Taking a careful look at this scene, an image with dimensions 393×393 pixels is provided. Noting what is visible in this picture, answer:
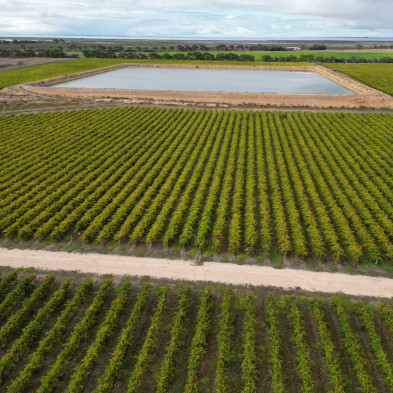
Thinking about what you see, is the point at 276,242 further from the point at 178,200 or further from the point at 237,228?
the point at 178,200

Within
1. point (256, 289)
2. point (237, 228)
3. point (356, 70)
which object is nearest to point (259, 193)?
point (237, 228)

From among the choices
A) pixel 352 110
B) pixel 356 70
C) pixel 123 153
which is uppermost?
pixel 356 70

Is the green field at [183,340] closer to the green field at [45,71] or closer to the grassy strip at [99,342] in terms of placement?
the grassy strip at [99,342]

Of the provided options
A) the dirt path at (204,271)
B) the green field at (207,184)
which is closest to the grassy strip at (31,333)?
the dirt path at (204,271)

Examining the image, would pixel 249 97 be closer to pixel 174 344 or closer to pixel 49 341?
pixel 174 344

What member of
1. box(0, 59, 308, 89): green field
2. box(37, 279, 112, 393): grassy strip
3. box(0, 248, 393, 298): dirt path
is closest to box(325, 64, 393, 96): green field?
box(0, 59, 308, 89): green field

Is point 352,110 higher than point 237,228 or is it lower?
higher

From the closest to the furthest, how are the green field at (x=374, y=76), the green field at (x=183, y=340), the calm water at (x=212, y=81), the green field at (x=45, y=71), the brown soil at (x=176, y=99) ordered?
the green field at (x=183, y=340) < the brown soil at (x=176, y=99) < the green field at (x=374, y=76) < the calm water at (x=212, y=81) < the green field at (x=45, y=71)
